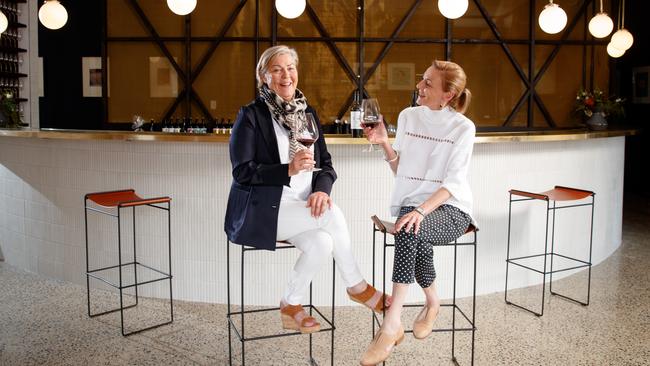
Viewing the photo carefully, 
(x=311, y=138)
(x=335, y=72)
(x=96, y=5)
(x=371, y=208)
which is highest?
(x=96, y=5)

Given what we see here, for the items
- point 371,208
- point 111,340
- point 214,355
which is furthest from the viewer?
point 371,208

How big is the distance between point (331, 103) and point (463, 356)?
5.50 metres

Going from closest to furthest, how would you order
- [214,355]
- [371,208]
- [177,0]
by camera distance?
[214,355], [371,208], [177,0]

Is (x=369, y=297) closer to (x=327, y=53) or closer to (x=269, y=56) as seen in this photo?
(x=269, y=56)

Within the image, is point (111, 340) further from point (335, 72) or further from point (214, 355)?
point (335, 72)

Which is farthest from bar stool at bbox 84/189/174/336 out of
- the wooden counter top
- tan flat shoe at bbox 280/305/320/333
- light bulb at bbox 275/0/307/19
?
light bulb at bbox 275/0/307/19

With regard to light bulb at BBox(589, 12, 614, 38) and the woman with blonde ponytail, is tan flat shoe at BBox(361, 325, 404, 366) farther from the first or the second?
light bulb at BBox(589, 12, 614, 38)

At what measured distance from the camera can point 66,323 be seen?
4070 millimetres

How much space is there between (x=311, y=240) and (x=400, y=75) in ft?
20.2

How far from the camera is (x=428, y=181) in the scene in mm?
3111

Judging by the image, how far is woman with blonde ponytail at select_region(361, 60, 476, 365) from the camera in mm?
2938

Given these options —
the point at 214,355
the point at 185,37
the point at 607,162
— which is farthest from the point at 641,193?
the point at 214,355

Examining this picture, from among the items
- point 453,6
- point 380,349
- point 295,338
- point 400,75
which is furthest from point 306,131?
point 400,75

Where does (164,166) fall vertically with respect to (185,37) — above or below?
below
